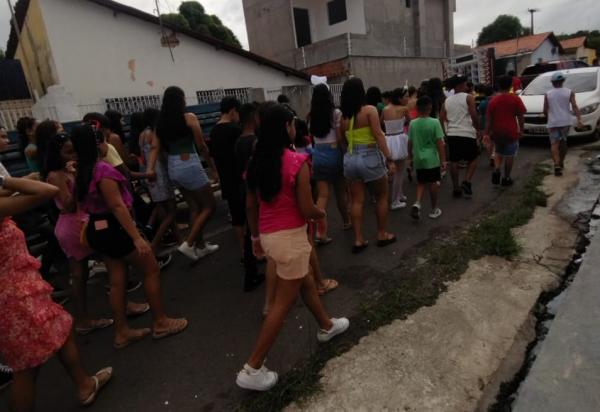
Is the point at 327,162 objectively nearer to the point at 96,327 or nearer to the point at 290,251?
the point at 290,251

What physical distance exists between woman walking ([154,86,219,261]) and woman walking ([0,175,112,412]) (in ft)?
7.05

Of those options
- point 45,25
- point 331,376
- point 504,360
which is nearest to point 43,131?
point 331,376

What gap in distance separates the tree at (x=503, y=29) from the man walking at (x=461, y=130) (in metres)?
55.2

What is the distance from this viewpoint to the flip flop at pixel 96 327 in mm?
3346

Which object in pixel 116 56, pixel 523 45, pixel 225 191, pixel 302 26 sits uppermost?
pixel 302 26

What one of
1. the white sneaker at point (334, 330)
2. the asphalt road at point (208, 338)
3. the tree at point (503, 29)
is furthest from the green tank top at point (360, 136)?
the tree at point (503, 29)

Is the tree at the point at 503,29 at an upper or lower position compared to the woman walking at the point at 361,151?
upper

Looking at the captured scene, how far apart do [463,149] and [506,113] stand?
805 millimetres

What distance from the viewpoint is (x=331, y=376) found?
2.40 metres

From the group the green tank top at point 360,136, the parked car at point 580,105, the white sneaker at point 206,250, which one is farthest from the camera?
the parked car at point 580,105

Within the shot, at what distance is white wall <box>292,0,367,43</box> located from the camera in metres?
18.3

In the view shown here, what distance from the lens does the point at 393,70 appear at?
58.0 feet

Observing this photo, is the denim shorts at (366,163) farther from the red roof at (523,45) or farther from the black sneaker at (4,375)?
the red roof at (523,45)

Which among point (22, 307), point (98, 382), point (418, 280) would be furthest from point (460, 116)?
point (22, 307)
